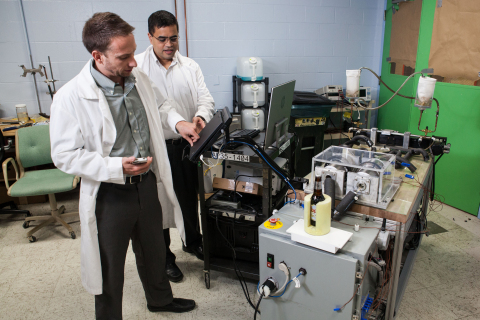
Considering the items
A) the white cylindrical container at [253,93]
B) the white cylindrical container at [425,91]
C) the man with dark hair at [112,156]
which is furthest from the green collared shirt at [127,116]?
the white cylindrical container at [253,93]

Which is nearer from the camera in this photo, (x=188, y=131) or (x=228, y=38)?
(x=188, y=131)

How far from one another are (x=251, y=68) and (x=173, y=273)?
2.12 meters

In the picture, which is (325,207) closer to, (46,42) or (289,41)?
(289,41)

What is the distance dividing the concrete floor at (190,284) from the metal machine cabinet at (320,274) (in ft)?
1.71

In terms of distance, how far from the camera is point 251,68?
3480 mm

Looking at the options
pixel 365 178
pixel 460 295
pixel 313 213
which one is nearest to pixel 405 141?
pixel 365 178

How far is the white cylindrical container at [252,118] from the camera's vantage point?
3496 mm

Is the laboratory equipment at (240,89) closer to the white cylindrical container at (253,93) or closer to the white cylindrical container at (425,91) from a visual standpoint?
the white cylindrical container at (253,93)

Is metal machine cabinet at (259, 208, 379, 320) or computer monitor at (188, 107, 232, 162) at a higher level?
computer monitor at (188, 107, 232, 162)

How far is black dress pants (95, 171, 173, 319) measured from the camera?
59.1 inches

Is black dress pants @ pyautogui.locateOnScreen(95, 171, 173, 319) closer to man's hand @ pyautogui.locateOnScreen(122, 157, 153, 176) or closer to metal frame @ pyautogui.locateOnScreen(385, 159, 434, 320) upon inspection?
man's hand @ pyautogui.locateOnScreen(122, 157, 153, 176)

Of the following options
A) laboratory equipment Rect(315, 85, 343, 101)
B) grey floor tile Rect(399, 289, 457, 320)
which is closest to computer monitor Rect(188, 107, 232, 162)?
grey floor tile Rect(399, 289, 457, 320)

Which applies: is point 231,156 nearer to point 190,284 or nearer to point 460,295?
point 190,284

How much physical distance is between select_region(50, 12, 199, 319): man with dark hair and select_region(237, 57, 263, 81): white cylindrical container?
1.86m
